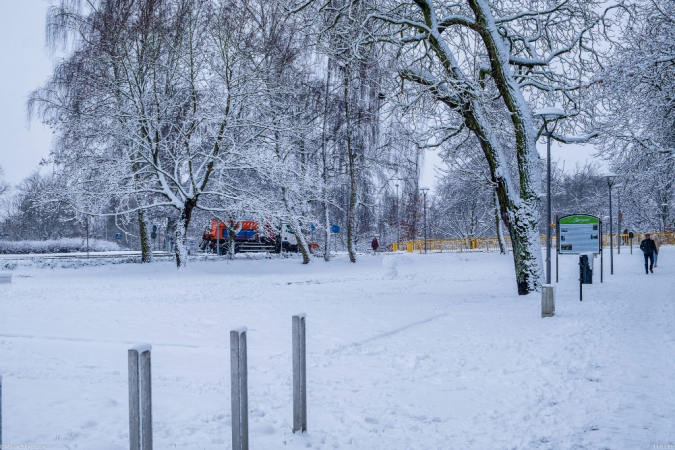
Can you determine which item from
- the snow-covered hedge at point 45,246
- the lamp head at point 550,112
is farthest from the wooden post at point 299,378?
the snow-covered hedge at point 45,246

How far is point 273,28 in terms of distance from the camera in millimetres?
26609

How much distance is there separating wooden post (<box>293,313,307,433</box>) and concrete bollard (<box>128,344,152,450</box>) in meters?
1.71

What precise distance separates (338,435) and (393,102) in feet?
40.6

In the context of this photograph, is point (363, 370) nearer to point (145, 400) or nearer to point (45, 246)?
point (145, 400)

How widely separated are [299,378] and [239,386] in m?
0.99

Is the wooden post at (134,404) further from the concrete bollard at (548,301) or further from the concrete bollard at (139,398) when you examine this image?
the concrete bollard at (548,301)

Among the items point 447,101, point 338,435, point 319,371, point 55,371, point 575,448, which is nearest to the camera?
point 575,448

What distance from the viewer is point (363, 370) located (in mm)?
7246

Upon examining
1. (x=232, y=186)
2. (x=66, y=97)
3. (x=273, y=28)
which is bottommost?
(x=232, y=186)

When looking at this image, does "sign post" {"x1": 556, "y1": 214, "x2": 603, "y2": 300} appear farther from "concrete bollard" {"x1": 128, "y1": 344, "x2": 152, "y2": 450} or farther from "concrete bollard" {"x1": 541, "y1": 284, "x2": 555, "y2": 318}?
"concrete bollard" {"x1": 128, "y1": 344, "x2": 152, "y2": 450}

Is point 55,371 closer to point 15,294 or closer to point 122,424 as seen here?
point 122,424

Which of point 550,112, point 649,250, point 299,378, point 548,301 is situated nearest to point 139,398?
point 299,378

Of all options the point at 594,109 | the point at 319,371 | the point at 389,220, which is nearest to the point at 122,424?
the point at 319,371

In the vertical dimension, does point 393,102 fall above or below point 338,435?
above
